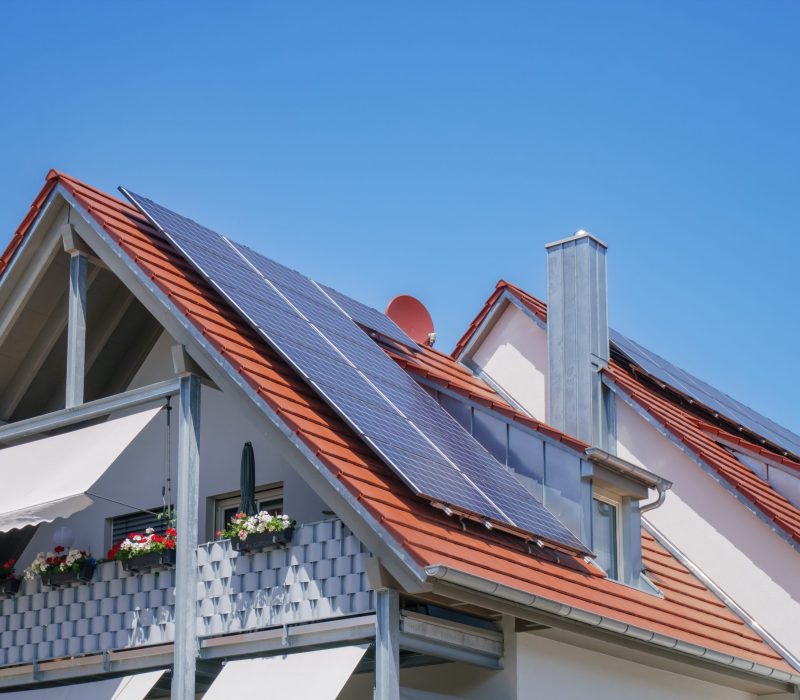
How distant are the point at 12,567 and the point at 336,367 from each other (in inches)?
187

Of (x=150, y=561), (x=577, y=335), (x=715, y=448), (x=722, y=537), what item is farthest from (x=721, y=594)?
(x=150, y=561)

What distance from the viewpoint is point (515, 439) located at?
17516mm

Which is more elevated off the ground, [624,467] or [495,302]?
[495,302]

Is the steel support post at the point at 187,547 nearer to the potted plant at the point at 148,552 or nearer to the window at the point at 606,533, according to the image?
the potted plant at the point at 148,552

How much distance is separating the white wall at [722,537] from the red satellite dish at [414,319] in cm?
385

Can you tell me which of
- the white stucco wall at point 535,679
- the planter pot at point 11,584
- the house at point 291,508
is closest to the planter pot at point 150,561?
the house at point 291,508

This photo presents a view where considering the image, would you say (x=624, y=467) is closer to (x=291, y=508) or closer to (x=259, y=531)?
(x=291, y=508)

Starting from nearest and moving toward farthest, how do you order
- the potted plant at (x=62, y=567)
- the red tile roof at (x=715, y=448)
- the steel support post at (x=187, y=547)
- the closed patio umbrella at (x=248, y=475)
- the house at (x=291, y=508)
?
1. the house at (x=291, y=508)
2. the steel support post at (x=187, y=547)
3. the closed patio umbrella at (x=248, y=475)
4. the potted plant at (x=62, y=567)
5. the red tile roof at (x=715, y=448)

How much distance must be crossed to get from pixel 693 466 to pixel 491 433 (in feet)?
12.4

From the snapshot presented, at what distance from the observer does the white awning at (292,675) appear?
13266 millimetres

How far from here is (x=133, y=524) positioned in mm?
17828

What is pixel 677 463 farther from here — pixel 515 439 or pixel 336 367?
pixel 336 367

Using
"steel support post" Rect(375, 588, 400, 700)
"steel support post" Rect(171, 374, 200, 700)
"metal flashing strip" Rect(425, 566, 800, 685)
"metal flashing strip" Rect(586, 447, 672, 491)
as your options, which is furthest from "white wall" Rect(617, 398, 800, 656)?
"steel support post" Rect(171, 374, 200, 700)

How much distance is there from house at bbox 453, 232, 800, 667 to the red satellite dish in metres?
3.08
